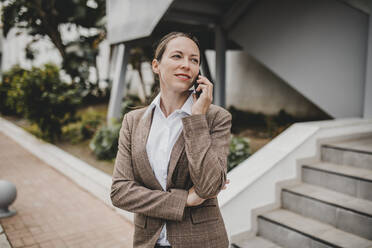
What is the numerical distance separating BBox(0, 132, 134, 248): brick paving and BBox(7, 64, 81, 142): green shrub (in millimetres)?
2398

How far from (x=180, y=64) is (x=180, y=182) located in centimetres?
60

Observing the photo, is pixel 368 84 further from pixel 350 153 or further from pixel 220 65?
pixel 220 65

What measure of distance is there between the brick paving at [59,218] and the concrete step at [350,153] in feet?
9.15

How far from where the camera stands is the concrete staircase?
9.81 feet

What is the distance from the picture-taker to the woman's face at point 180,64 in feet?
5.08

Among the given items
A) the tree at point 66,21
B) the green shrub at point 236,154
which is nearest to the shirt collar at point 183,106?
the green shrub at point 236,154

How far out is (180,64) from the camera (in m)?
1.54

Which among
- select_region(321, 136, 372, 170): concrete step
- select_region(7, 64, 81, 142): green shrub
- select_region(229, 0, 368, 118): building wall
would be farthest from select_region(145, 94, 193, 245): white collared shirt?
select_region(7, 64, 81, 142): green shrub

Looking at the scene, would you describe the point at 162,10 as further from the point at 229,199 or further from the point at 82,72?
the point at 82,72

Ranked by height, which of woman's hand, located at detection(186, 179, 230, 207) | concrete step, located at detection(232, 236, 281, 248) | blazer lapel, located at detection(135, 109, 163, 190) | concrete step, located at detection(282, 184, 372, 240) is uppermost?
blazer lapel, located at detection(135, 109, 163, 190)

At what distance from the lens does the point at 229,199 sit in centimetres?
320

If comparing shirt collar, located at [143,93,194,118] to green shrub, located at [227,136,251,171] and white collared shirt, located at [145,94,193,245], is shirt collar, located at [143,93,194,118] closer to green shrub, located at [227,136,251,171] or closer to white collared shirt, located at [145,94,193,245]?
white collared shirt, located at [145,94,193,245]

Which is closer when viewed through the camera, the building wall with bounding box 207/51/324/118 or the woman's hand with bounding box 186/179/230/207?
the woman's hand with bounding box 186/179/230/207

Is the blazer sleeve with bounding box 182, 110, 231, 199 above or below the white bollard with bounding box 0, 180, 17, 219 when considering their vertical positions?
above
